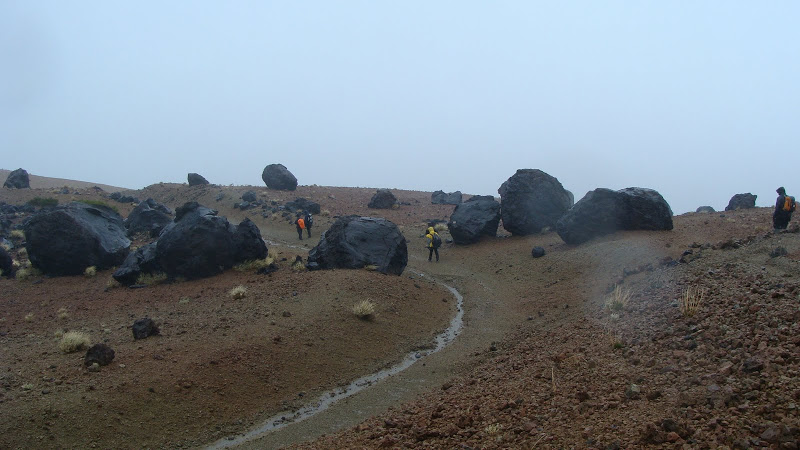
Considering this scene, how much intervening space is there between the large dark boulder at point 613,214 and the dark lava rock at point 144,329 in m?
19.7

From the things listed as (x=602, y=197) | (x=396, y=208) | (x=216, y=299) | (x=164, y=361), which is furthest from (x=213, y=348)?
(x=396, y=208)

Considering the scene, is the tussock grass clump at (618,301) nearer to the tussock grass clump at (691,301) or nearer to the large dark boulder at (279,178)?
the tussock grass clump at (691,301)

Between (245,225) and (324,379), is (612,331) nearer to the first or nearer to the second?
(324,379)

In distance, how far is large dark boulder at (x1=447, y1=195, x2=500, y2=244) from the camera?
1344 inches

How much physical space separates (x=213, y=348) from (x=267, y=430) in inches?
152

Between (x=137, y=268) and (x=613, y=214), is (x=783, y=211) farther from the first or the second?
(x=137, y=268)

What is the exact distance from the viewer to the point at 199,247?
24359 mm

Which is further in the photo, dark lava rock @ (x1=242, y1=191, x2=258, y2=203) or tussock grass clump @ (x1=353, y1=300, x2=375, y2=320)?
dark lava rock @ (x1=242, y1=191, x2=258, y2=203)

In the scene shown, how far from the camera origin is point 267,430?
12.9 metres

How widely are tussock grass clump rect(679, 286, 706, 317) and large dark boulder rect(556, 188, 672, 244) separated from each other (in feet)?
46.9

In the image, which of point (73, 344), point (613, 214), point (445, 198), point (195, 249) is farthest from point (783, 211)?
point (445, 198)

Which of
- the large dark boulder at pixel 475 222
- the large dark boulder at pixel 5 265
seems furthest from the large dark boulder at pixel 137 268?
the large dark boulder at pixel 475 222

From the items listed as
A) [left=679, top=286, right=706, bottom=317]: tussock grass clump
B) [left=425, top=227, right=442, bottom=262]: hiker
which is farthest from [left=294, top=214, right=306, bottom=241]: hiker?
[left=679, top=286, right=706, bottom=317]: tussock grass clump

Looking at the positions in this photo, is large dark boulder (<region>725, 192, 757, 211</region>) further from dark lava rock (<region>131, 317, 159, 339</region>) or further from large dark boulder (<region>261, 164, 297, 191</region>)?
large dark boulder (<region>261, 164, 297, 191</region>)
